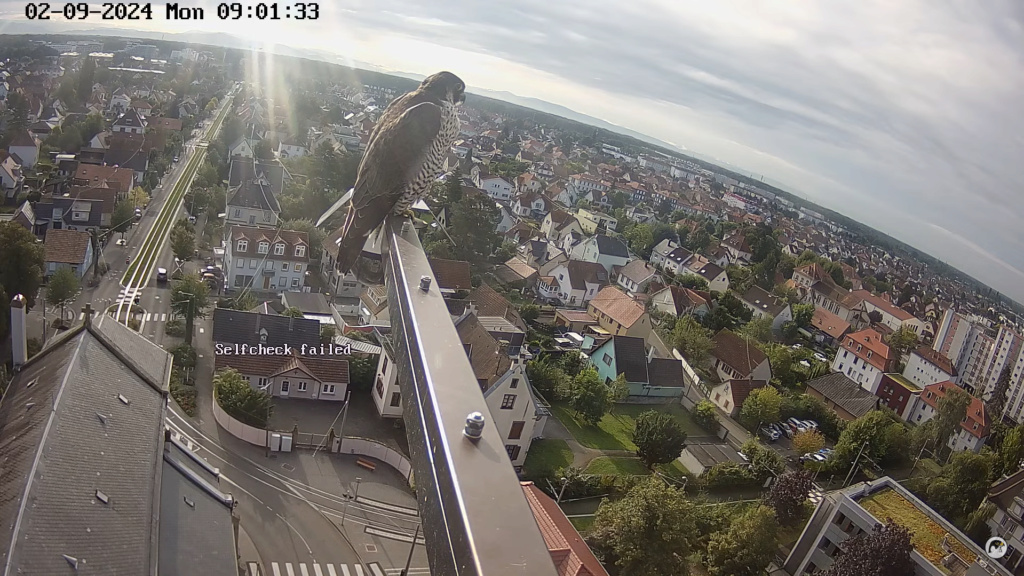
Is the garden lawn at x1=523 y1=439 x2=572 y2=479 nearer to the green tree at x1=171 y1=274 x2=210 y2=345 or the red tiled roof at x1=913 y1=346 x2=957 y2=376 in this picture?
the green tree at x1=171 y1=274 x2=210 y2=345

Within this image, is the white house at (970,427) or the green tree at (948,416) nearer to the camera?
the green tree at (948,416)

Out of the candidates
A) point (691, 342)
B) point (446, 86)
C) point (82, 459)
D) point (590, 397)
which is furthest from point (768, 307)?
point (82, 459)

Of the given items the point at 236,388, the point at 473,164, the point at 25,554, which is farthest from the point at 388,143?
the point at 473,164

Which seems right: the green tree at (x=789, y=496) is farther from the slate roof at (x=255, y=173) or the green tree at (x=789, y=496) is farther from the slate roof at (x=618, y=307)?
the slate roof at (x=255, y=173)

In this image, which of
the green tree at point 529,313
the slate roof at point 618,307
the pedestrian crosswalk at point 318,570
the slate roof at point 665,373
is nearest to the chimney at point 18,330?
the pedestrian crosswalk at point 318,570

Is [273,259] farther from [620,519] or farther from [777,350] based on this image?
[777,350]

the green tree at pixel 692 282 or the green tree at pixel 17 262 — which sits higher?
the green tree at pixel 692 282
